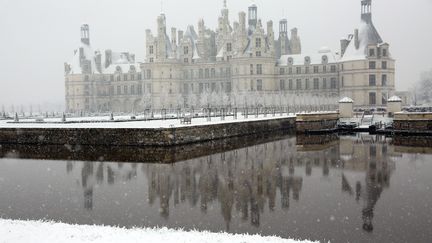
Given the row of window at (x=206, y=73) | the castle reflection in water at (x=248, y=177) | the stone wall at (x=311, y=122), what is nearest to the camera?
the castle reflection in water at (x=248, y=177)

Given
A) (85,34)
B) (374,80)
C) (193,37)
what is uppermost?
(85,34)

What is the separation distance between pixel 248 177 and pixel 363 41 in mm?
57175

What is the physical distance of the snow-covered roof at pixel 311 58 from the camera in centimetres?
7200

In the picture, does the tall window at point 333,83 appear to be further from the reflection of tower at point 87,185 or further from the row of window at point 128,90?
the reflection of tower at point 87,185

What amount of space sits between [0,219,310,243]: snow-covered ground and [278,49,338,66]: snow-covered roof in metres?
66.1

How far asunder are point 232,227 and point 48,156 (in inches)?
540

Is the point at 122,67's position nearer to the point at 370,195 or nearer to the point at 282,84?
the point at 282,84

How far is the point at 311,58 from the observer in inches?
2867

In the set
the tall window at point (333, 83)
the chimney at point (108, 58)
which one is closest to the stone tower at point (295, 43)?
the tall window at point (333, 83)

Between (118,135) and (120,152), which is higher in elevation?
(118,135)

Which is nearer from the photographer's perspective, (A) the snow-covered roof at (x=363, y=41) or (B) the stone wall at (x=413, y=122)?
(B) the stone wall at (x=413, y=122)

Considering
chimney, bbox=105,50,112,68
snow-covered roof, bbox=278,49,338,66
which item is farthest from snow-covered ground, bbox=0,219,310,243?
chimney, bbox=105,50,112,68

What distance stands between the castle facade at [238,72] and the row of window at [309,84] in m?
0.15

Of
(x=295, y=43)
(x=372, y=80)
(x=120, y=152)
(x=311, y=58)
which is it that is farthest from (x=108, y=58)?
(x=120, y=152)
